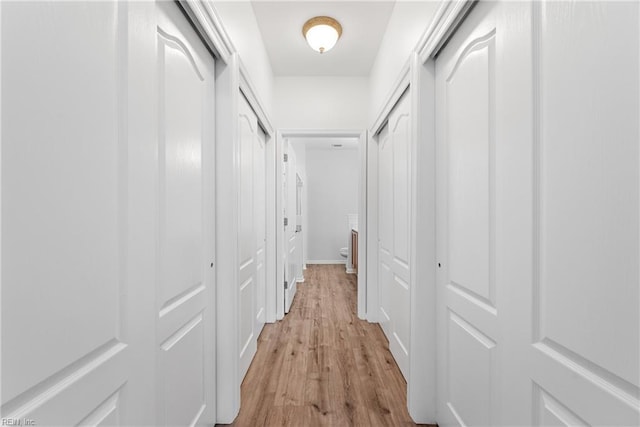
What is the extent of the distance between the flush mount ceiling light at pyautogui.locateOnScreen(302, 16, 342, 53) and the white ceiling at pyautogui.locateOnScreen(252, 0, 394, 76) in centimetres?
4

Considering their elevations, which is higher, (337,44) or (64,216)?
(337,44)

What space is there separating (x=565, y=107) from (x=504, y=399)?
90cm

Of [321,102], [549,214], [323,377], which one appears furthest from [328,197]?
[549,214]

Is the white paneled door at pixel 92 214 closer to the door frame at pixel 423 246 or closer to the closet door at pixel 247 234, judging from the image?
the closet door at pixel 247 234

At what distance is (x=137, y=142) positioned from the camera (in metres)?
0.84

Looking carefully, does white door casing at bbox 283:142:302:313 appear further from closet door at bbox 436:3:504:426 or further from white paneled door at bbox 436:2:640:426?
white paneled door at bbox 436:2:640:426

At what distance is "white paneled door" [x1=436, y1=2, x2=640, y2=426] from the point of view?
62 cm

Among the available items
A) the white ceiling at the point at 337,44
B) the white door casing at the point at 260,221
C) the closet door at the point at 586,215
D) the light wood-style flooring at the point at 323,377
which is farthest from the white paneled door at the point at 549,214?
the white door casing at the point at 260,221

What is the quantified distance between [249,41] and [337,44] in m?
0.92

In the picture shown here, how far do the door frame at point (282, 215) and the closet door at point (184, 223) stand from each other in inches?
61.6

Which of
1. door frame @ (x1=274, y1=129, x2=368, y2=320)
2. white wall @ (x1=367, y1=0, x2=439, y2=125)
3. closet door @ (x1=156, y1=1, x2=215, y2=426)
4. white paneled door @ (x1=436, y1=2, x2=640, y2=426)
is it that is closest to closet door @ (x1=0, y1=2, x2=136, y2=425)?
closet door @ (x1=156, y1=1, x2=215, y2=426)

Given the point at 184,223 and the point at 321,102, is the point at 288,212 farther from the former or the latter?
the point at 184,223

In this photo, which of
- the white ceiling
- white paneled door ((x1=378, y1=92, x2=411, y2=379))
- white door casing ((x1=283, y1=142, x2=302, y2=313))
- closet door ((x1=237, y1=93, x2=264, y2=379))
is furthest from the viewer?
white door casing ((x1=283, y1=142, x2=302, y2=313))

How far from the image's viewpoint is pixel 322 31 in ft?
7.70
